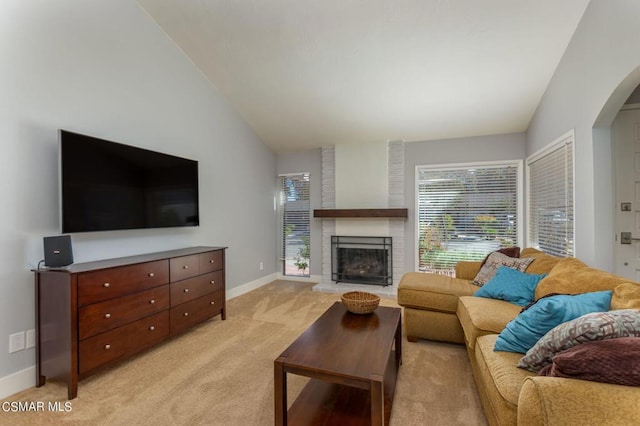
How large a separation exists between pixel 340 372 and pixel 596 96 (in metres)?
2.76


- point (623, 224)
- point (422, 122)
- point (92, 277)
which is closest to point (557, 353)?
point (623, 224)

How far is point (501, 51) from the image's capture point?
2930mm

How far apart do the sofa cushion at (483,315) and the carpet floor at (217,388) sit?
374mm

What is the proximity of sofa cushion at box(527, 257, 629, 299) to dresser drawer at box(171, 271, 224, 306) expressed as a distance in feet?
9.79

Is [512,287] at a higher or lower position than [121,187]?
lower

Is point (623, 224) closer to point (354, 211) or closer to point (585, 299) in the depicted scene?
point (585, 299)

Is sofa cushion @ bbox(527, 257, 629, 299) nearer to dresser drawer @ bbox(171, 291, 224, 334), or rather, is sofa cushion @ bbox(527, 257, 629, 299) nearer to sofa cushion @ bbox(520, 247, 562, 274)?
sofa cushion @ bbox(520, 247, 562, 274)

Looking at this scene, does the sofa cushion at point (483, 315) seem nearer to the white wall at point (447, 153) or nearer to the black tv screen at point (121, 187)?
the white wall at point (447, 153)

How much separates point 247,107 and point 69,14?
6.95 feet

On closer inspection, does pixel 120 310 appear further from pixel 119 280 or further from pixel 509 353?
pixel 509 353

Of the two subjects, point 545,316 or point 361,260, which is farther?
point 361,260

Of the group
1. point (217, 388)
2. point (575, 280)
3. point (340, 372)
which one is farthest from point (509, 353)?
point (217, 388)

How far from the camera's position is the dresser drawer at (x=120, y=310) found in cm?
203

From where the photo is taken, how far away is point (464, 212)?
4.53 meters
